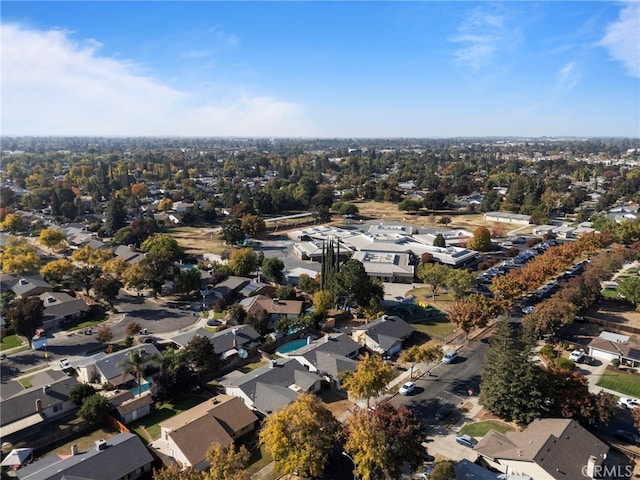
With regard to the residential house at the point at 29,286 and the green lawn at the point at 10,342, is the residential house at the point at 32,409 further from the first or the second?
the residential house at the point at 29,286

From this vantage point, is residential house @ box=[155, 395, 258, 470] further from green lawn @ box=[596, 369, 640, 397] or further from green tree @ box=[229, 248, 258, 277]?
green tree @ box=[229, 248, 258, 277]

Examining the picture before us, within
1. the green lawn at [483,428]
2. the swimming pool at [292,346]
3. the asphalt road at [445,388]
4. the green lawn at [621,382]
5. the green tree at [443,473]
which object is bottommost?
the swimming pool at [292,346]

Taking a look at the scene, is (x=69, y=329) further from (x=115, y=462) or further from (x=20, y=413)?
(x=115, y=462)

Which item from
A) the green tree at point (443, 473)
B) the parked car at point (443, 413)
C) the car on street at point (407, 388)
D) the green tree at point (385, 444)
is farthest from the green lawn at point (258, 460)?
the parked car at point (443, 413)

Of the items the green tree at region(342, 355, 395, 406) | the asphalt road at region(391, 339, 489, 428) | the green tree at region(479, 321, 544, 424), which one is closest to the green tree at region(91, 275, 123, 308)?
the green tree at region(342, 355, 395, 406)

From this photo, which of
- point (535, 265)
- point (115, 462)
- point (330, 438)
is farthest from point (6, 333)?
point (535, 265)
